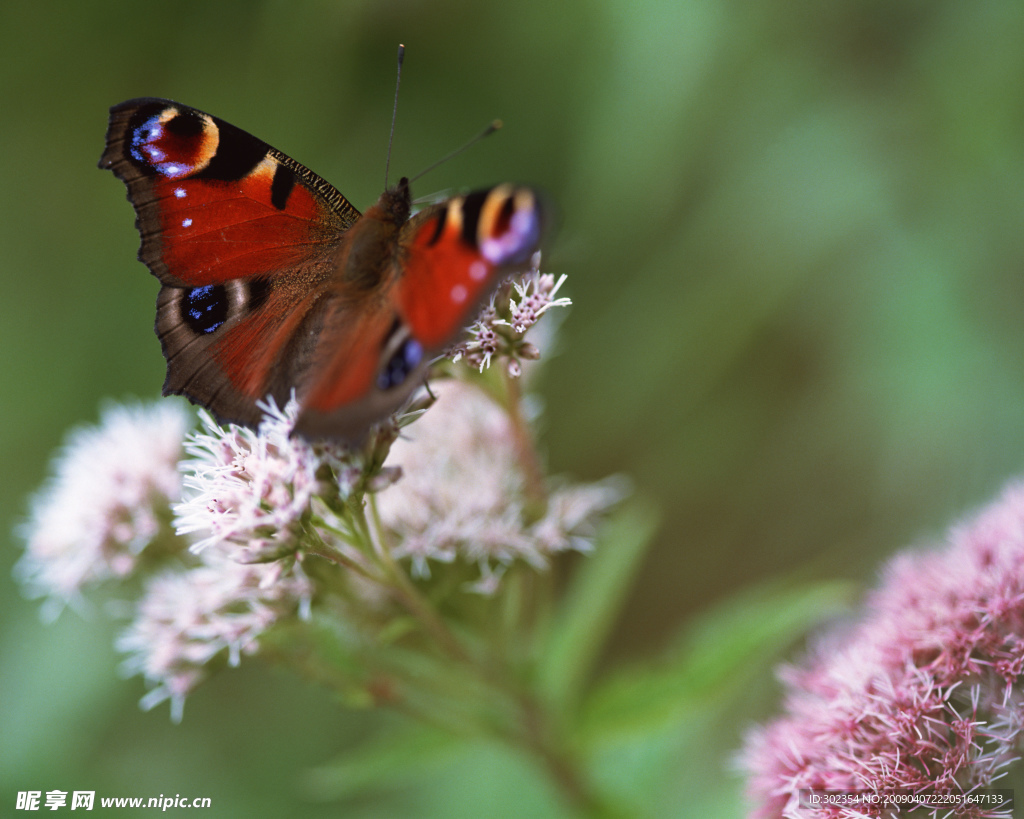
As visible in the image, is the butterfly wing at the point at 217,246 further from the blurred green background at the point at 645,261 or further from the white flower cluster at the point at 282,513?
the blurred green background at the point at 645,261

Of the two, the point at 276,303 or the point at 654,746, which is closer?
the point at 276,303

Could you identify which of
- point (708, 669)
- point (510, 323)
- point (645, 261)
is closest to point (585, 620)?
point (708, 669)

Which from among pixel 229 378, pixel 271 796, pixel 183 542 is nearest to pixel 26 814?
pixel 271 796

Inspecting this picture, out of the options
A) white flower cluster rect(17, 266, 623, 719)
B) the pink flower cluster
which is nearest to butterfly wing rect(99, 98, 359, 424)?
white flower cluster rect(17, 266, 623, 719)

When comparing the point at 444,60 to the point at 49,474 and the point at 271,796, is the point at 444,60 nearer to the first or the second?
the point at 49,474

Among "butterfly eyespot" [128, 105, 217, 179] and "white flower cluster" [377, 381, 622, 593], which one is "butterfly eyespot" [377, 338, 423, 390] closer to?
"white flower cluster" [377, 381, 622, 593]

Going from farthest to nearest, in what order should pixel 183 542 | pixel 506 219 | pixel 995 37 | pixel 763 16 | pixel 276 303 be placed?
pixel 763 16, pixel 995 37, pixel 183 542, pixel 276 303, pixel 506 219
